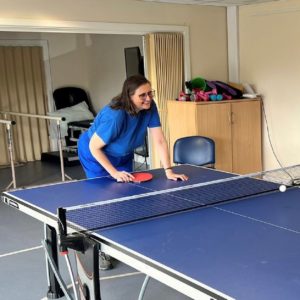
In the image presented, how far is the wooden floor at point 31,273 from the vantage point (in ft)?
9.89

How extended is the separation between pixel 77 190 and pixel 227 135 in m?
3.17

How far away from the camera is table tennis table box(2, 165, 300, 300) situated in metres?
1.47

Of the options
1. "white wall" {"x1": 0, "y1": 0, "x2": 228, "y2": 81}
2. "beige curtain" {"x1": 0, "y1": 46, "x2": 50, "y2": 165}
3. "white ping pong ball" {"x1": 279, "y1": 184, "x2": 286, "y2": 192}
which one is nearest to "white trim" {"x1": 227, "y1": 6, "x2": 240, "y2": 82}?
"white wall" {"x1": 0, "y1": 0, "x2": 228, "y2": 81}

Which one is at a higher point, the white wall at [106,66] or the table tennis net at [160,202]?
the white wall at [106,66]

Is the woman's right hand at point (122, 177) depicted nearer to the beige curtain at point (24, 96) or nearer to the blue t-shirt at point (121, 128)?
the blue t-shirt at point (121, 128)

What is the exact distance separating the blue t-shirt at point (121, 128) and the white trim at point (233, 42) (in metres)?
3.25

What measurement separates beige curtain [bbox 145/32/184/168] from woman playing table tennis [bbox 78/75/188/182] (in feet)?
8.25

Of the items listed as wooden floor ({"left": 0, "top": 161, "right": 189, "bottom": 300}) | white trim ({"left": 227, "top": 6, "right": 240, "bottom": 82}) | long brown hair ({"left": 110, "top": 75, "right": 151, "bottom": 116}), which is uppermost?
white trim ({"left": 227, "top": 6, "right": 240, "bottom": 82})

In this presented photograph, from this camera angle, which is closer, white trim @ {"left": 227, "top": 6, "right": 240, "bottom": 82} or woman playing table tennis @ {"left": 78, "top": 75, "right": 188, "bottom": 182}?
woman playing table tennis @ {"left": 78, "top": 75, "right": 188, "bottom": 182}

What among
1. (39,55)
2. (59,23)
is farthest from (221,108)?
(39,55)

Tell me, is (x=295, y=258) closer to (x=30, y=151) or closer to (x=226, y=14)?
(x=226, y=14)

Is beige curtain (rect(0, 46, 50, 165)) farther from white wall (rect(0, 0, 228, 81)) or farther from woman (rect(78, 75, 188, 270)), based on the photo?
woman (rect(78, 75, 188, 270))

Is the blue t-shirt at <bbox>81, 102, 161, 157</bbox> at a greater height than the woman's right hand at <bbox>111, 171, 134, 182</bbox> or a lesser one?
greater

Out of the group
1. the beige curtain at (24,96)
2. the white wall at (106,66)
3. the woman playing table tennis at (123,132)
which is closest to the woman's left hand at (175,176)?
the woman playing table tennis at (123,132)
